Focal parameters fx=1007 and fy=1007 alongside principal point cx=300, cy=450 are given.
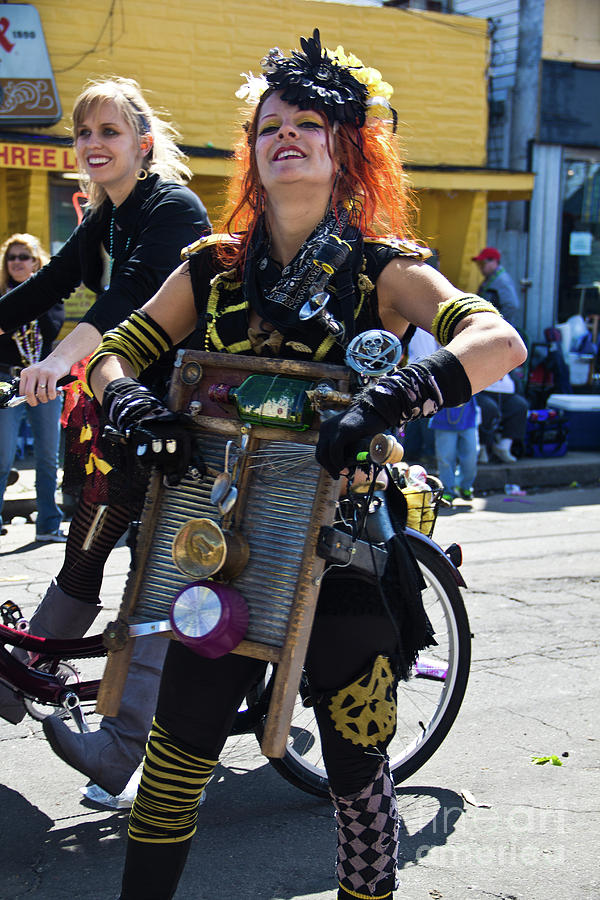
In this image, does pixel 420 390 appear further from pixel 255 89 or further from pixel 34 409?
pixel 34 409

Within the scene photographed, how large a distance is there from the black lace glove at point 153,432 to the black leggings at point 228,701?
0.42m

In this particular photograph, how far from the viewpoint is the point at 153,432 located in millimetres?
2234

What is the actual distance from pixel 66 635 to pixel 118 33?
34.6ft

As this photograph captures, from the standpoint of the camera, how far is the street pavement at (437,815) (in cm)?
296

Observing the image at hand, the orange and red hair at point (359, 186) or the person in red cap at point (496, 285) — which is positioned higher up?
the person in red cap at point (496, 285)

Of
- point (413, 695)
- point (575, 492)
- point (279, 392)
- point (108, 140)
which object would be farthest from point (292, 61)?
point (575, 492)

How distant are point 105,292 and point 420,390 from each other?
4.88 feet

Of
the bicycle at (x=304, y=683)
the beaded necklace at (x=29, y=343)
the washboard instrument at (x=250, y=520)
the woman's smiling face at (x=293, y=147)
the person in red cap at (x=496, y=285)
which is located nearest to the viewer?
the washboard instrument at (x=250, y=520)

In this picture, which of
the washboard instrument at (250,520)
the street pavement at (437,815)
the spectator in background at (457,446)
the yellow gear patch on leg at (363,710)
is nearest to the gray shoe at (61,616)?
the street pavement at (437,815)

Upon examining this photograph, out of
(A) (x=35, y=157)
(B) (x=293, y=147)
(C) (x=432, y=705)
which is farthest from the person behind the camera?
(A) (x=35, y=157)

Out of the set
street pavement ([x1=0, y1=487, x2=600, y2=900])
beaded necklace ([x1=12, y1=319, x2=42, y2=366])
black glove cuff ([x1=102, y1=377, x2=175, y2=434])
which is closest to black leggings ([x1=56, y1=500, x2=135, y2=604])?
street pavement ([x1=0, y1=487, x2=600, y2=900])

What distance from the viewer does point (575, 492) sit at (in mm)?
11070

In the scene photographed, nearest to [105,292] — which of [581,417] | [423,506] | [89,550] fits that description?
[89,550]

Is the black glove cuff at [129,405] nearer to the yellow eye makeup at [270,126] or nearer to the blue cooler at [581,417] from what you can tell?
Result: the yellow eye makeup at [270,126]
